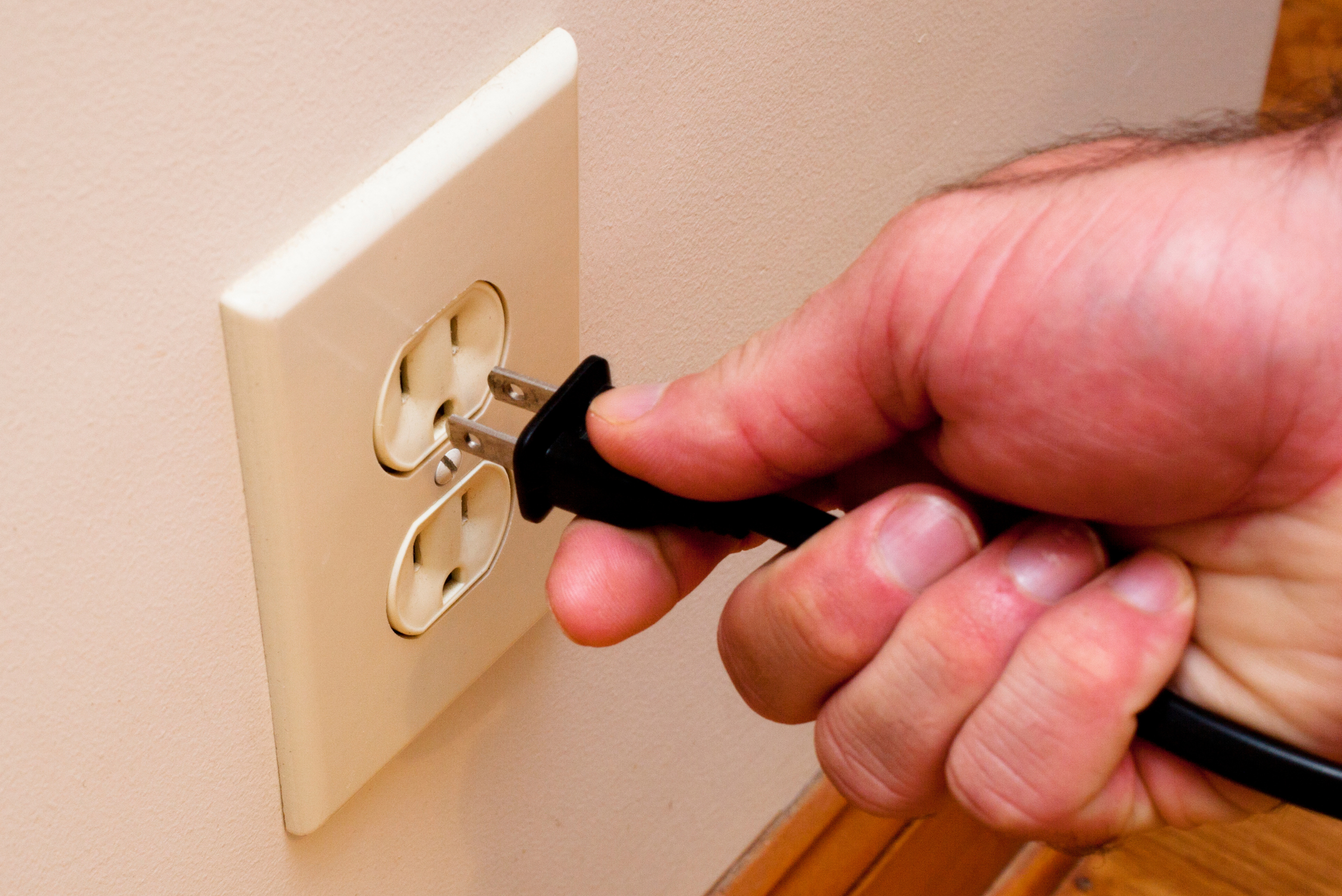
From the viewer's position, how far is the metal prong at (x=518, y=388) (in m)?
0.32

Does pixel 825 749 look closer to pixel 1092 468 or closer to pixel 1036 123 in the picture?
pixel 1092 468

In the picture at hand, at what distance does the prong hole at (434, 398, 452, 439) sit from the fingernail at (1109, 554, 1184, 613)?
164mm

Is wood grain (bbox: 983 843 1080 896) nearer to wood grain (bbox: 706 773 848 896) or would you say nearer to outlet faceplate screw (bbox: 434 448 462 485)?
wood grain (bbox: 706 773 848 896)

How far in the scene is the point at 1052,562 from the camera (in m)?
0.31

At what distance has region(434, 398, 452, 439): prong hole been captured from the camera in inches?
12.5

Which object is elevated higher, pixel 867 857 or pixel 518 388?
pixel 518 388

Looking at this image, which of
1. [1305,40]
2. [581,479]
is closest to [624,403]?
[581,479]

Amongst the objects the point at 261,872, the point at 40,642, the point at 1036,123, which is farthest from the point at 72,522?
the point at 1036,123

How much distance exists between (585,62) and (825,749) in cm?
19

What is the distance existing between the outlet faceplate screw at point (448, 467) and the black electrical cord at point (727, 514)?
1cm

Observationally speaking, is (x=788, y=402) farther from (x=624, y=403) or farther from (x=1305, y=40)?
(x=1305, y=40)

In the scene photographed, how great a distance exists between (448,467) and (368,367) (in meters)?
0.05

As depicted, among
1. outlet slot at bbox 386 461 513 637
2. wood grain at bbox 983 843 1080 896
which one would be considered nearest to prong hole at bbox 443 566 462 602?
outlet slot at bbox 386 461 513 637

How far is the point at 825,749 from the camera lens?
1.16 feet
